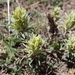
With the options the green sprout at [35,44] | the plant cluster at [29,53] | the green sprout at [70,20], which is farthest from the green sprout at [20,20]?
the green sprout at [70,20]

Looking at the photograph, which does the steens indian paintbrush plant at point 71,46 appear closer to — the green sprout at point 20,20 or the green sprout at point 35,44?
the green sprout at point 35,44

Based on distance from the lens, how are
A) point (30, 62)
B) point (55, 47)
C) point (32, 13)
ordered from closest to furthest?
point (30, 62)
point (55, 47)
point (32, 13)

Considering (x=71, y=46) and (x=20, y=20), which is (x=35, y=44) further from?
(x=71, y=46)

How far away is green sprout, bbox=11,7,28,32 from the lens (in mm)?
2230

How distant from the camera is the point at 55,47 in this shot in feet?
8.74

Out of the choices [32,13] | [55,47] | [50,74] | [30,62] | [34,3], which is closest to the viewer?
[30,62]

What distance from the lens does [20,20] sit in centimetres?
229

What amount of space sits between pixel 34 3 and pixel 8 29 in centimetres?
109

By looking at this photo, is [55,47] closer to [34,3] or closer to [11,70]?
[11,70]

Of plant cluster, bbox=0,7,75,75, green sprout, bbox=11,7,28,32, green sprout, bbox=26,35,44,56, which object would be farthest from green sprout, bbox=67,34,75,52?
green sprout, bbox=11,7,28,32

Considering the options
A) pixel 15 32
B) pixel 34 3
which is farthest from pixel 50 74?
pixel 34 3

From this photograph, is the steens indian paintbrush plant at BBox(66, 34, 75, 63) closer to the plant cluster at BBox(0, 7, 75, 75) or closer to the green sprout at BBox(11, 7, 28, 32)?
the plant cluster at BBox(0, 7, 75, 75)

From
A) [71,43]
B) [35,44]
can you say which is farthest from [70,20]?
[35,44]

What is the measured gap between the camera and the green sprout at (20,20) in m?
2.23
